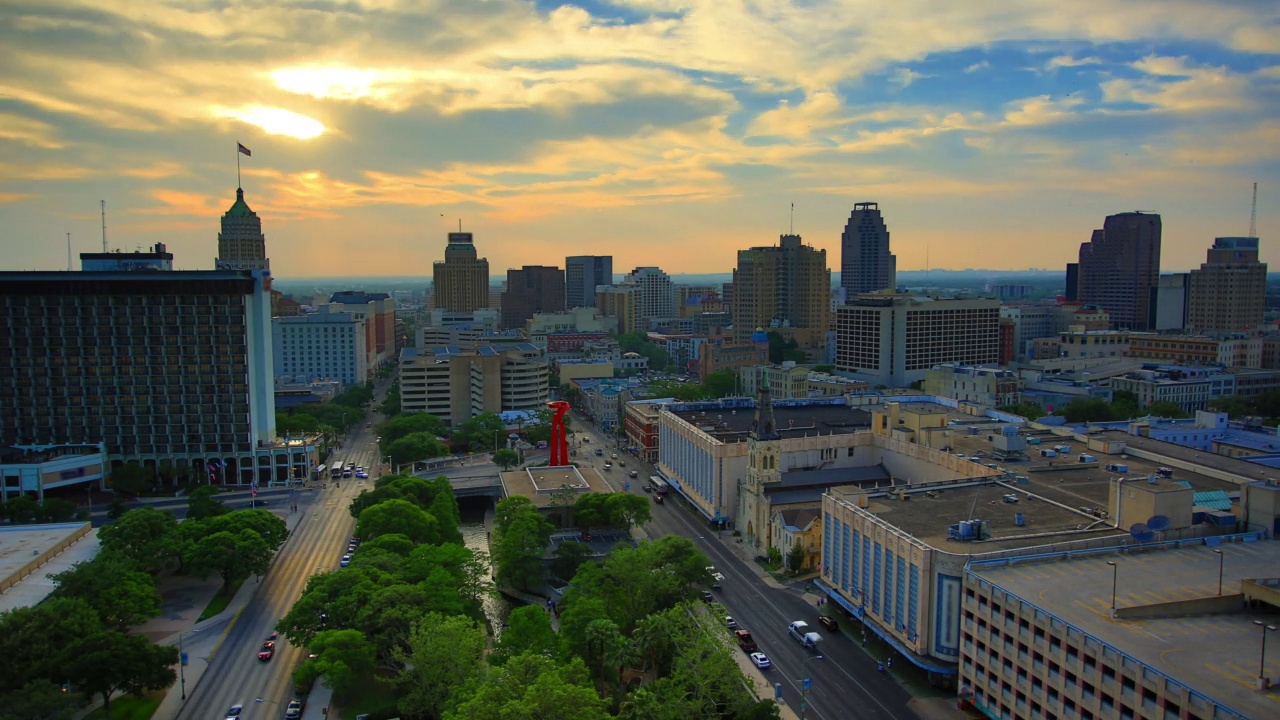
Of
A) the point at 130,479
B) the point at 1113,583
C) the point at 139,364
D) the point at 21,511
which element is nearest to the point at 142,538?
the point at 21,511

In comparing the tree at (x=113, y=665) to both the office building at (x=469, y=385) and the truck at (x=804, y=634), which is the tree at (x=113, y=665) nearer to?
the truck at (x=804, y=634)

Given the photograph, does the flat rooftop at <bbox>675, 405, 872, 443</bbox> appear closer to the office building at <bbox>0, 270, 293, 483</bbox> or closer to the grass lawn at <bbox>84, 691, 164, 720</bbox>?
the office building at <bbox>0, 270, 293, 483</bbox>

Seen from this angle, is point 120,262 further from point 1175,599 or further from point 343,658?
point 1175,599

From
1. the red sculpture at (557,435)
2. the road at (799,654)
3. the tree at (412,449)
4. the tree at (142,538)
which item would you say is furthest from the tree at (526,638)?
the tree at (412,449)

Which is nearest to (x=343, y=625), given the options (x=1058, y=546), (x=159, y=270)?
(x=1058, y=546)

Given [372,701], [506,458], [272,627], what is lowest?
[372,701]

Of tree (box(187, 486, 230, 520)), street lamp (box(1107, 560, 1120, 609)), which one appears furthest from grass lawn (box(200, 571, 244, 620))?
street lamp (box(1107, 560, 1120, 609))
